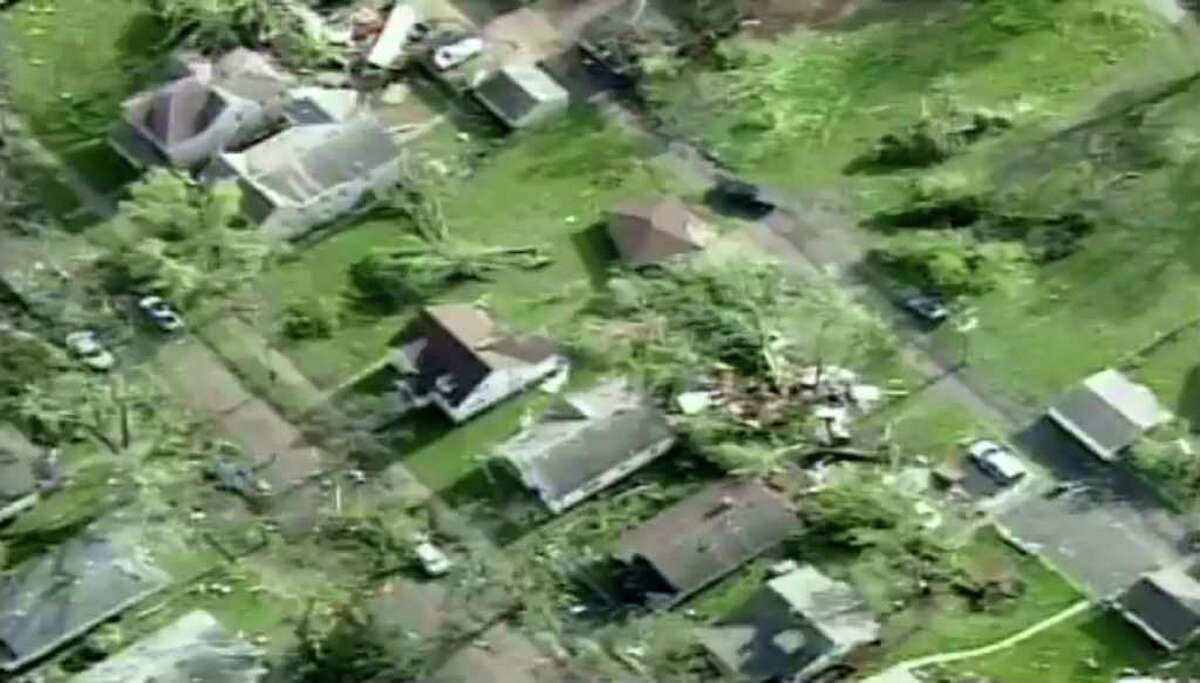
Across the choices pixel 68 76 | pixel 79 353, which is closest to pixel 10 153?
pixel 68 76

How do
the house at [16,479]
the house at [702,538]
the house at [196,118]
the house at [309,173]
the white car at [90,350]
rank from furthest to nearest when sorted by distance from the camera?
the house at [196,118], the house at [309,173], the white car at [90,350], the house at [16,479], the house at [702,538]

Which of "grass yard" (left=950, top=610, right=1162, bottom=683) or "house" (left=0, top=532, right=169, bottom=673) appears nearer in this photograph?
"house" (left=0, top=532, right=169, bottom=673)

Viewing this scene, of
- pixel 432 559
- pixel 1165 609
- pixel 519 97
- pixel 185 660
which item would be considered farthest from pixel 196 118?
pixel 1165 609

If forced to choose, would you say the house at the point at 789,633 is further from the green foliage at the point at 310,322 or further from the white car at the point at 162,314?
the white car at the point at 162,314

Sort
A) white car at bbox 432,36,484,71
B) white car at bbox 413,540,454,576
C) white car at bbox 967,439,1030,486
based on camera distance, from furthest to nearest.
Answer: white car at bbox 432,36,484,71 < white car at bbox 967,439,1030,486 < white car at bbox 413,540,454,576

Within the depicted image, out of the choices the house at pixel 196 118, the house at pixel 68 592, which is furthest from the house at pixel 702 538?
the house at pixel 196 118

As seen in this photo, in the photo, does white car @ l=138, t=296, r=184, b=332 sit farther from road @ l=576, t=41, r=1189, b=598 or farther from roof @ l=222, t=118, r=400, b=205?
road @ l=576, t=41, r=1189, b=598

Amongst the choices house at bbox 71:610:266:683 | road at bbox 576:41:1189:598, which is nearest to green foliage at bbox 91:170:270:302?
house at bbox 71:610:266:683
